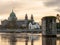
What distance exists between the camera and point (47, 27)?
743 cm

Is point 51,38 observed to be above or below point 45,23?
below

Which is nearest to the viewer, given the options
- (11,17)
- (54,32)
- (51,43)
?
(54,32)

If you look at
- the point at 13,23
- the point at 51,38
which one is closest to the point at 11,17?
the point at 13,23

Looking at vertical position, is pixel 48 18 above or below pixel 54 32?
above

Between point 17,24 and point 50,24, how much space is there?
405 feet

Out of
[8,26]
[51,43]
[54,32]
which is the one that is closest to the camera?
[54,32]

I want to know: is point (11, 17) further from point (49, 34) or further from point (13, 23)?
point (49, 34)

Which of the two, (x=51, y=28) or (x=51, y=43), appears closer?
(x=51, y=28)

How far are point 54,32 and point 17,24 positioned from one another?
405 feet

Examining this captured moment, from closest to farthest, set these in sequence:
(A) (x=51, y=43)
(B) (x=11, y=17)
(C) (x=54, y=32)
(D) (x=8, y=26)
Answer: (C) (x=54, y=32) → (A) (x=51, y=43) → (D) (x=8, y=26) → (B) (x=11, y=17)

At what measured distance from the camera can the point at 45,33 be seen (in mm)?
7500

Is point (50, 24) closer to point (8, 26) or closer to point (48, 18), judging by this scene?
point (48, 18)

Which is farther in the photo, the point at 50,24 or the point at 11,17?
the point at 11,17

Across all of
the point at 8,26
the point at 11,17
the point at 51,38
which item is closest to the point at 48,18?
the point at 51,38
